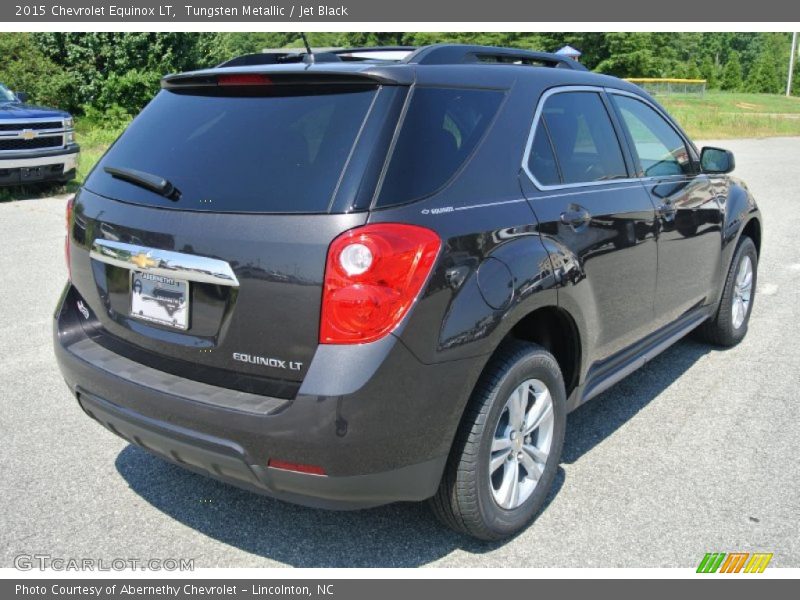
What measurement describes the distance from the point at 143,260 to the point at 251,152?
0.55 metres

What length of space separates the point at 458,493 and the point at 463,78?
5.19 ft

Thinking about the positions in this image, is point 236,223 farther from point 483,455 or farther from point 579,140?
point 579,140

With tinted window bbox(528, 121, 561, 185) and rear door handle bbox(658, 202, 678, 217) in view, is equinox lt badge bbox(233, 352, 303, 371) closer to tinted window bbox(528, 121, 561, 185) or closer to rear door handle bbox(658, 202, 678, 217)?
tinted window bbox(528, 121, 561, 185)

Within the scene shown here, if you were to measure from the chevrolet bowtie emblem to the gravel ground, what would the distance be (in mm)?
1149

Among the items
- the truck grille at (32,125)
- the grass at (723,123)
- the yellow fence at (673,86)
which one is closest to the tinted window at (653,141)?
the truck grille at (32,125)

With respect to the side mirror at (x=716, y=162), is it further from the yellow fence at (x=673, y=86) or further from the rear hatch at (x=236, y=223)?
the yellow fence at (x=673, y=86)

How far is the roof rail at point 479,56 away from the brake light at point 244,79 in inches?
21.6

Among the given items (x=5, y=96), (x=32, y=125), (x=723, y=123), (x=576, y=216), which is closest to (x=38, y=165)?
(x=32, y=125)

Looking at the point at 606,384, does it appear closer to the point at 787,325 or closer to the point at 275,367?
the point at 275,367

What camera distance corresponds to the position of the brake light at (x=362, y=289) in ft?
7.89

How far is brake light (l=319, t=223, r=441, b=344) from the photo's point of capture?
2.41 metres

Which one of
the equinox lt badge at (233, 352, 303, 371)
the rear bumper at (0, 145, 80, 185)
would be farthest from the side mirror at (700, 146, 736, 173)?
the rear bumper at (0, 145, 80, 185)

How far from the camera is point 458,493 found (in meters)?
2.80
